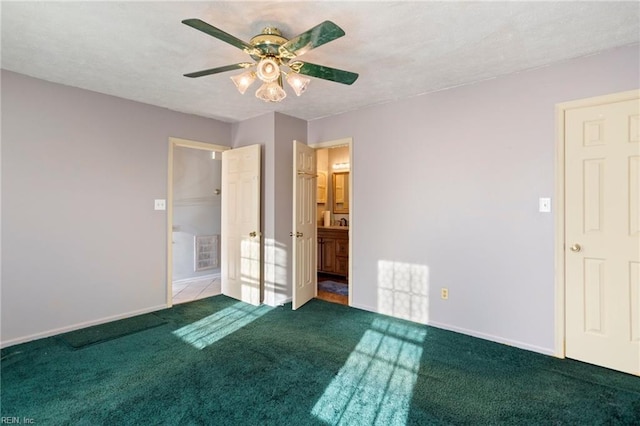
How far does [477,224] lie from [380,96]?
5.49 feet

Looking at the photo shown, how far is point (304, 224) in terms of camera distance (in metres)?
4.02

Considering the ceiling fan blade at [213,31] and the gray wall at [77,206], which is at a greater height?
the ceiling fan blade at [213,31]

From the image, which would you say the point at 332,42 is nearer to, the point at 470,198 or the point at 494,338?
the point at 470,198

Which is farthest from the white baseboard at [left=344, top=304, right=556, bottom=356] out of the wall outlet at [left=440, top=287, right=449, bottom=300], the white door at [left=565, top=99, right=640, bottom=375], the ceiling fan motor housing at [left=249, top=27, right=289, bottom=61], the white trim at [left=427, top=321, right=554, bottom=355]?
the ceiling fan motor housing at [left=249, top=27, right=289, bottom=61]

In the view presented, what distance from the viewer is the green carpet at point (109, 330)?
2922mm

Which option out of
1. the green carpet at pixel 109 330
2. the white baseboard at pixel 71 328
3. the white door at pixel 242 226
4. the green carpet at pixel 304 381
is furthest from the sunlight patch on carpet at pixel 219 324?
the white baseboard at pixel 71 328

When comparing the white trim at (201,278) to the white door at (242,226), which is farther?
the white trim at (201,278)

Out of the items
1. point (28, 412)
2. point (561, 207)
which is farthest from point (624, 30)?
point (28, 412)

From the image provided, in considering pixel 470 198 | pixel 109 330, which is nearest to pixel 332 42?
pixel 470 198

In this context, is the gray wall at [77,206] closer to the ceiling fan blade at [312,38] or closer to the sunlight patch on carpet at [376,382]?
the ceiling fan blade at [312,38]

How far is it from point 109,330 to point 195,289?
5.50 ft

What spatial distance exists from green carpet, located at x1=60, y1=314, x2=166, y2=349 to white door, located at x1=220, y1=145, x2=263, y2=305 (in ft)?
3.50

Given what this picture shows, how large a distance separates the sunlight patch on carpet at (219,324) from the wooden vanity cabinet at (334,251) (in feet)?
6.14

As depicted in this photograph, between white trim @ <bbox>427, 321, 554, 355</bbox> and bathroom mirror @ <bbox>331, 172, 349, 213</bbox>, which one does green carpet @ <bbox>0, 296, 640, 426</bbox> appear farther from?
bathroom mirror @ <bbox>331, 172, 349, 213</bbox>
